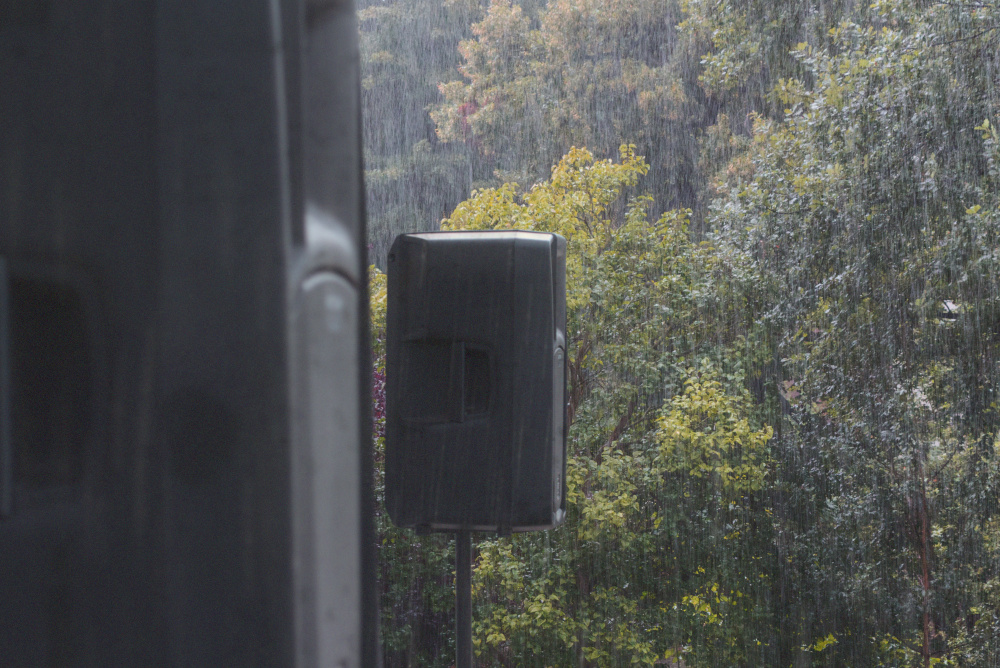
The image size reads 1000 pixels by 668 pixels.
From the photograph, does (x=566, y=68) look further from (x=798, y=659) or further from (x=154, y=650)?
(x=154, y=650)

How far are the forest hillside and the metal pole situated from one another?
384 cm

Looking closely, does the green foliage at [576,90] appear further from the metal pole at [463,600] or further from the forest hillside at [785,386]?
the metal pole at [463,600]

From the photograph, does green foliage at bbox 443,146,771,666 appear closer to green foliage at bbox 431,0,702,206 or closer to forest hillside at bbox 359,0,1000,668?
forest hillside at bbox 359,0,1000,668

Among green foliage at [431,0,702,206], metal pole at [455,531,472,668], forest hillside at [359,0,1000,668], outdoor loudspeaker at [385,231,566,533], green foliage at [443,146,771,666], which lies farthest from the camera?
green foliage at [431,0,702,206]

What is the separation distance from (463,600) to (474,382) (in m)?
0.42

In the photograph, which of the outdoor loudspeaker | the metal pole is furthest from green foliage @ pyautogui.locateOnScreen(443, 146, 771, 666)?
the outdoor loudspeaker

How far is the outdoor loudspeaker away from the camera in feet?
4.11

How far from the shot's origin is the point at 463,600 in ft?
4.84

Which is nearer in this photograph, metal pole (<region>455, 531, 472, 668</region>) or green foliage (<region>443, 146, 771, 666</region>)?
metal pole (<region>455, 531, 472, 668</region>)

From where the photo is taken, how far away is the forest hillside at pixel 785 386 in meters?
4.70

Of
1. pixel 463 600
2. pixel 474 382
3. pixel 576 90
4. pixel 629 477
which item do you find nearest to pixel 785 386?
pixel 629 477

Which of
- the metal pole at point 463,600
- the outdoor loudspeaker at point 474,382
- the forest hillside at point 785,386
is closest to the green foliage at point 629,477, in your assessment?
the forest hillside at point 785,386

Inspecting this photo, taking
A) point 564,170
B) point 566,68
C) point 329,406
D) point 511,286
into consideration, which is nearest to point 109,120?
point 329,406

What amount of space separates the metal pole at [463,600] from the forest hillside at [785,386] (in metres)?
3.84
